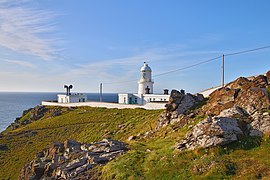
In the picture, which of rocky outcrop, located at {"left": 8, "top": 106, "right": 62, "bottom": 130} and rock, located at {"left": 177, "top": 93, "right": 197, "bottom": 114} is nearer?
rock, located at {"left": 177, "top": 93, "right": 197, "bottom": 114}

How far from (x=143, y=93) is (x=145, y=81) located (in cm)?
318

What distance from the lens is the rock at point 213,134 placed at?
49.6 ft

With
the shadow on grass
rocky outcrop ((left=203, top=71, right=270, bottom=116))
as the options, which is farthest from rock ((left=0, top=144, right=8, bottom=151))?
the shadow on grass

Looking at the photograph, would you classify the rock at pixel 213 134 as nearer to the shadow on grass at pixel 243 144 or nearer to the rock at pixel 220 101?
the shadow on grass at pixel 243 144

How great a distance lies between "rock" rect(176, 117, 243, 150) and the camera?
15.1 m

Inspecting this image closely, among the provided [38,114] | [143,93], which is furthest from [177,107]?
[38,114]

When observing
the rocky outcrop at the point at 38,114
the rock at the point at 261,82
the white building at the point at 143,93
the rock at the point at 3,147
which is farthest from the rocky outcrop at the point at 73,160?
the white building at the point at 143,93

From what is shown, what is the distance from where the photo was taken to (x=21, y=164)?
32188 mm

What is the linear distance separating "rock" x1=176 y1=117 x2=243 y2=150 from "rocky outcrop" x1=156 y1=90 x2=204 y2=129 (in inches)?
256

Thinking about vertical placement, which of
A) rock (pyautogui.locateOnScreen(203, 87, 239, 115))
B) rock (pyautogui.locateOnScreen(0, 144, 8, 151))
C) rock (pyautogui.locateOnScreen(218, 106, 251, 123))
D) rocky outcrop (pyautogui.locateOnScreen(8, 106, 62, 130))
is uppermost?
rock (pyautogui.locateOnScreen(203, 87, 239, 115))

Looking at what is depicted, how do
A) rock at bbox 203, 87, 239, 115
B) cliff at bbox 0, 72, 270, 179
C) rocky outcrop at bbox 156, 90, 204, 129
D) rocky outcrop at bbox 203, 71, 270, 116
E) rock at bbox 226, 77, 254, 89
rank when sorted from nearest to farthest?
cliff at bbox 0, 72, 270, 179
rocky outcrop at bbox 203, 71, 270, 116
rock at bbox 203, 87, 239, 115
rock at bbox 226, 77, 254, 89
rocky outcrop at bbox 156, 90, 204, 129

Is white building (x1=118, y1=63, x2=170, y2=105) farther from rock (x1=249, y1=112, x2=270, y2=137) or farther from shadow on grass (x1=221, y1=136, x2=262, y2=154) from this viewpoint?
shadow on grass (x1=221, y1=136, x2=262, y2=154)

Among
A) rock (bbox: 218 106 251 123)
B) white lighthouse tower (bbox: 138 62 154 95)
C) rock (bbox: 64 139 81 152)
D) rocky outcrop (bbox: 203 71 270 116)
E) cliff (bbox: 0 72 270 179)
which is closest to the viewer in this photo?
cliff (bbox: 0 72 270 179)

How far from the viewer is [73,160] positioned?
60.8 ft
